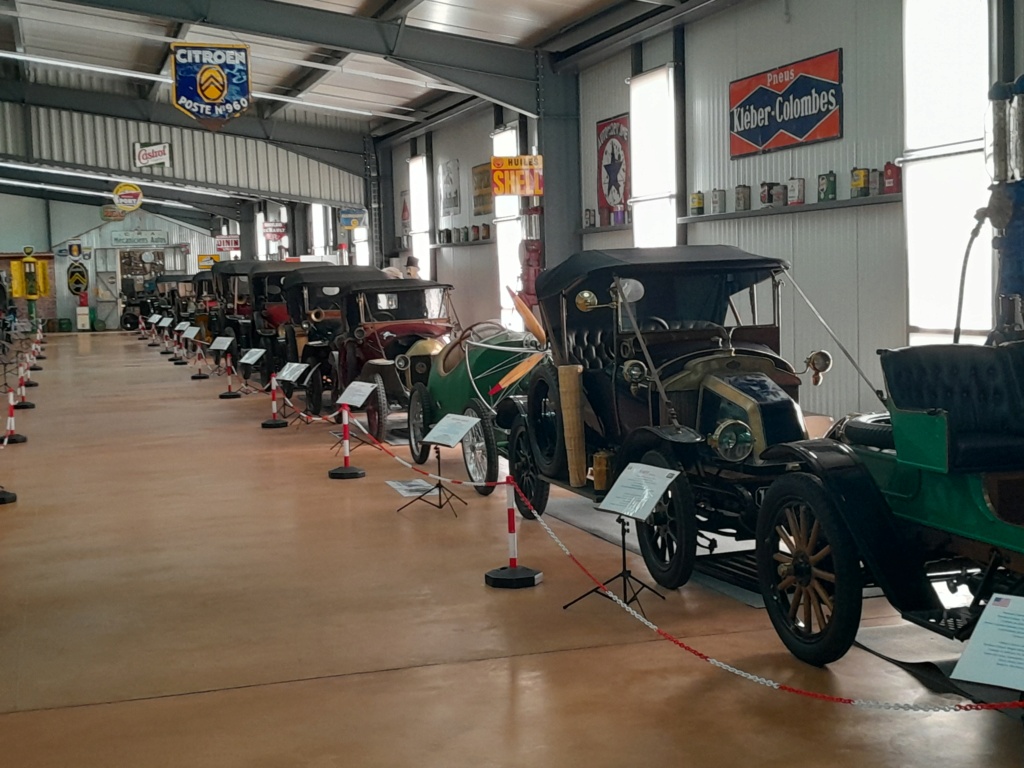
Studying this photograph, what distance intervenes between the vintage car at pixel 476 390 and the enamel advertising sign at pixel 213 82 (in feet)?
19.7

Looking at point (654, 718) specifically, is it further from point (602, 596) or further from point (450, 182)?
point (450, 182)

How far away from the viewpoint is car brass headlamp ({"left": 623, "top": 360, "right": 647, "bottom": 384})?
20.5ft

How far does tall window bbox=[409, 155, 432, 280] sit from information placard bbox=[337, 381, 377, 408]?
14219 millimetres

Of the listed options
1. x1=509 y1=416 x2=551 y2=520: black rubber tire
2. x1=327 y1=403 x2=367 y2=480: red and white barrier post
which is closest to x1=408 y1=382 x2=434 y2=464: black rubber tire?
x1=327 y1=403 x2=367 y2=480: red and white barrier post

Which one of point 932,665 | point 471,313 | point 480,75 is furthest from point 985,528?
point 471,313

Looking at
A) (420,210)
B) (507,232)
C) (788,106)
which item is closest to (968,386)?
(788,106)

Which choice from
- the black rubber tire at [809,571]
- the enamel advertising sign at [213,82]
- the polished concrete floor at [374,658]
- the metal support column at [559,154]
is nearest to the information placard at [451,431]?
the polished concrete floor at [374,658]

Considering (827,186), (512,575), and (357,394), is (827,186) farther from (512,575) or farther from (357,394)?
(512,575)

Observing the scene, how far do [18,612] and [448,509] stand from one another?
3.10 meters

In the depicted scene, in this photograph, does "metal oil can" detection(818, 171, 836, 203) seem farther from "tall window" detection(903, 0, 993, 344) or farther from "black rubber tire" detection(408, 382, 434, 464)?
"black rubber tire" detection(408, 382, 434, 464)

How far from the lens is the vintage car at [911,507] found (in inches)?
160

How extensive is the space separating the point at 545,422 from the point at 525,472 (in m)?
0.51

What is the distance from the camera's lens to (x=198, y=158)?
26.7 metres

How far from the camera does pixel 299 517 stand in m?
8.05
